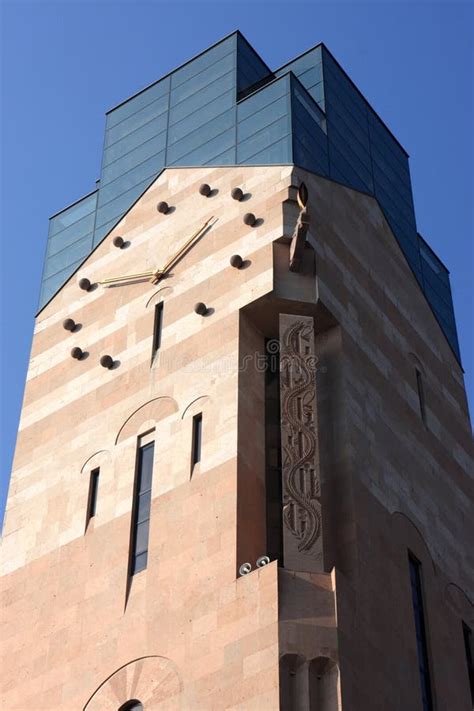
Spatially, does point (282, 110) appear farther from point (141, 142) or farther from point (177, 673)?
point (177, 673)

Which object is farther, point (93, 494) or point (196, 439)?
point (93, 494)

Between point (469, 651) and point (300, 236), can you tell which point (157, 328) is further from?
point (469, 651)

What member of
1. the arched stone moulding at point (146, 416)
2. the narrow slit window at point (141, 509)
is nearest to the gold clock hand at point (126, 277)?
Answer: the arched stone moulding at point (146, 416)

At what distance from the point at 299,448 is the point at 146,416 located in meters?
4.70

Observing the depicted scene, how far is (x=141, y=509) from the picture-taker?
3272 cm

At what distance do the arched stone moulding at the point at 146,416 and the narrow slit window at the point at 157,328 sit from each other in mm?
1607

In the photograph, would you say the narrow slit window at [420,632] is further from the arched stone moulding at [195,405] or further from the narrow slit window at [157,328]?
the narrow slit window at [157,328]

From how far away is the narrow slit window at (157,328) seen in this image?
35812mm

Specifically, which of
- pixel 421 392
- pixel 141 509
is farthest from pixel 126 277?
pixel 421 392

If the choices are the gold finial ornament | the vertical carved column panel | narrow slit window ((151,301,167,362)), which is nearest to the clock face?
narrow slit window ((151,301,167,362))

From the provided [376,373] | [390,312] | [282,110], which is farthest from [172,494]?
[282,110]

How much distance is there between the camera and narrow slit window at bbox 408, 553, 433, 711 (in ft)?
102

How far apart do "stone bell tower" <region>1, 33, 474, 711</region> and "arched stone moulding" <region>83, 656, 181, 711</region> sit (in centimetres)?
5

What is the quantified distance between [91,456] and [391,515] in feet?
24.2
